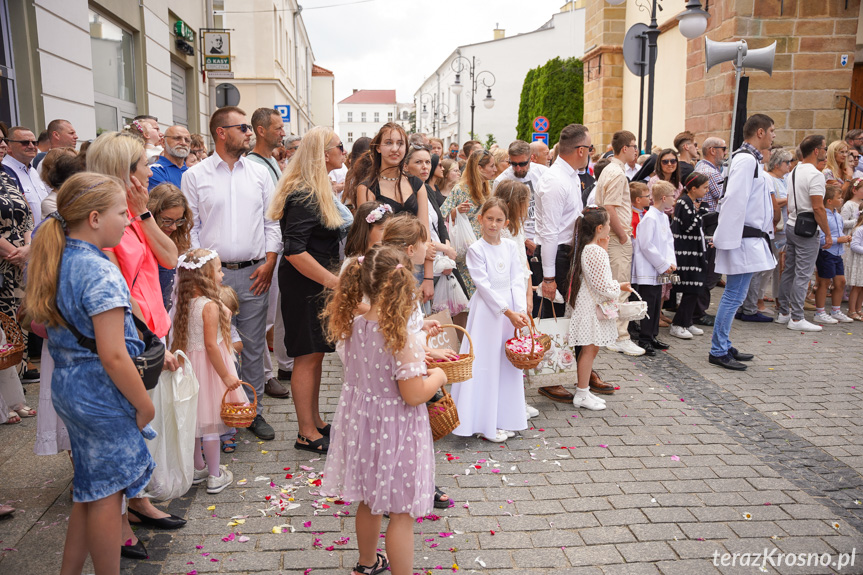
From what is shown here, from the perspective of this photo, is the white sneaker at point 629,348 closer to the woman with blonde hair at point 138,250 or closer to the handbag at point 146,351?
the woman with blonde hair at point 138,250

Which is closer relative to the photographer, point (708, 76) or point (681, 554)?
point (681, 554)

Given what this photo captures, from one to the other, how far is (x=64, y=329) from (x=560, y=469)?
308cm

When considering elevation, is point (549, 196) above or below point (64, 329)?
above

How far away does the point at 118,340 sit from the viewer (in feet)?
8.22

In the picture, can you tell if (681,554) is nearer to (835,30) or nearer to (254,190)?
(254,190)

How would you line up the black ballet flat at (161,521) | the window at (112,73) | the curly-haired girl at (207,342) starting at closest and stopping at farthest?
the black ballet flat at (161,521) → the curly-haired girl at (207,342) → the window at (112,73)

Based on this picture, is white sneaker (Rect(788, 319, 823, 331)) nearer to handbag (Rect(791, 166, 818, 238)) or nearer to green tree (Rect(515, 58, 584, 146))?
handbag (Rect(791, 166, 818, 238))

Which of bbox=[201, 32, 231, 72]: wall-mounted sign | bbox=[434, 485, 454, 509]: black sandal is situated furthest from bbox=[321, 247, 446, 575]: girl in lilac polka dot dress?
bbox=[201, 32, 231, 72]: wall-mounted sign

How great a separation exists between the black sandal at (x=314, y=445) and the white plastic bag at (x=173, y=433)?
0.99 m

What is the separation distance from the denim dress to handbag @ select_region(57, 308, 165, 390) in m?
0.03

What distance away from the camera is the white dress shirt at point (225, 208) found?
4559mm

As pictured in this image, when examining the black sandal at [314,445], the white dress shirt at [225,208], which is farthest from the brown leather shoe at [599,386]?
the white dress shirt at [225,208]

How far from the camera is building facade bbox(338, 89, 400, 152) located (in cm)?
12662

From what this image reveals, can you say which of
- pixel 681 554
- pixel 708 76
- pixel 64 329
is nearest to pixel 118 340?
pixel 64 329
